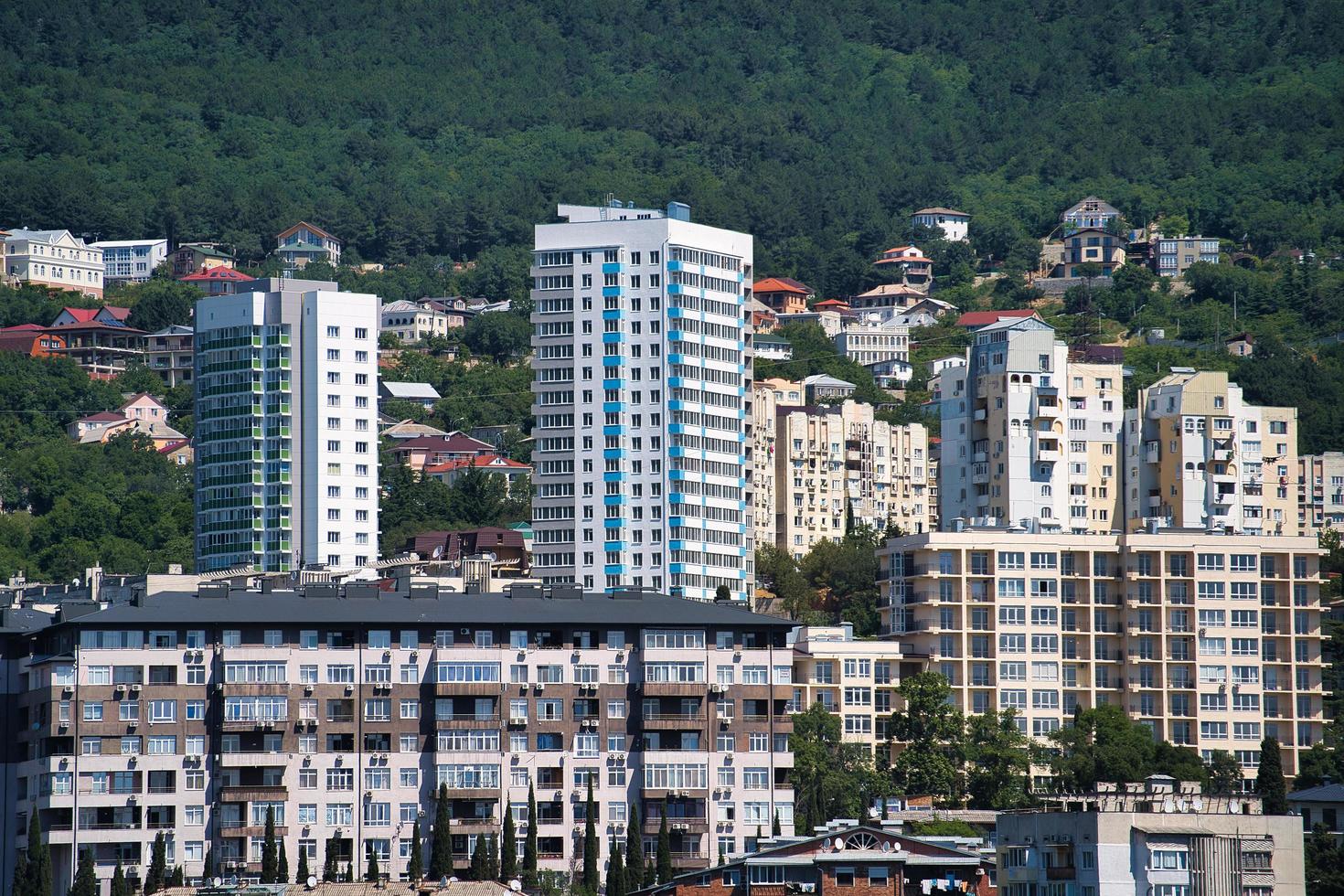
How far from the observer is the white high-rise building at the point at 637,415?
178 m

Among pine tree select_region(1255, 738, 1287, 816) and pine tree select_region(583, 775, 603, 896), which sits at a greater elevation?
pine tree select_region(1255, 738, 1287, 816)

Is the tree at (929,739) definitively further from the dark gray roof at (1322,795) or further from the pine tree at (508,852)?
the pine tree at (508,852)

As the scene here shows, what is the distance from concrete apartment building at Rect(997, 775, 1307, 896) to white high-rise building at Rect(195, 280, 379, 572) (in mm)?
110127

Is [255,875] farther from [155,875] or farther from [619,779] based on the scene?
[619,779]

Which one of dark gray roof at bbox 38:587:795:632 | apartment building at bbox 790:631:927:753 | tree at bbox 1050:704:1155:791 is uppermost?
dark gray roof at bbox 38:587:795:632

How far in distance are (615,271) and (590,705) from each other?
66.7 m

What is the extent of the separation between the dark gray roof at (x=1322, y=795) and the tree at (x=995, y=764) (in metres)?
12.7

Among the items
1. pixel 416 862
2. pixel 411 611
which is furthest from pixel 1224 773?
pixel 416 862

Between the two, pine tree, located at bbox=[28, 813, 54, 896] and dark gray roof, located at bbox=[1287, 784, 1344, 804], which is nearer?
pine tree, located at bbox=[28, 813, 54, 896]

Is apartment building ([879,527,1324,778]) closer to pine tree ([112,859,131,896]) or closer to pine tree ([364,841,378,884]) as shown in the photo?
pine tree ([364,841,378,884])

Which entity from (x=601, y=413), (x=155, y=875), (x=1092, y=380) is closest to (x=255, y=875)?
(x=155, y=875)

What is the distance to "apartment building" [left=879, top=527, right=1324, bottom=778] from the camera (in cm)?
15125

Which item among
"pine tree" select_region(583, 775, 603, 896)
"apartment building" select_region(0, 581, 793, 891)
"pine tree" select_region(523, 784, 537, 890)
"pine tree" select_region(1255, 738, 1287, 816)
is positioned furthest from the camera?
"pine tree" select_region(1255, 738, 1287, 816)

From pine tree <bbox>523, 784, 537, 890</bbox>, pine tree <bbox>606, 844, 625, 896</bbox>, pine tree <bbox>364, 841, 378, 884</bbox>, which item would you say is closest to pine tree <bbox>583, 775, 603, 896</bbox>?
pine tree <bbox>606, 844, 625, 896</bbox>
